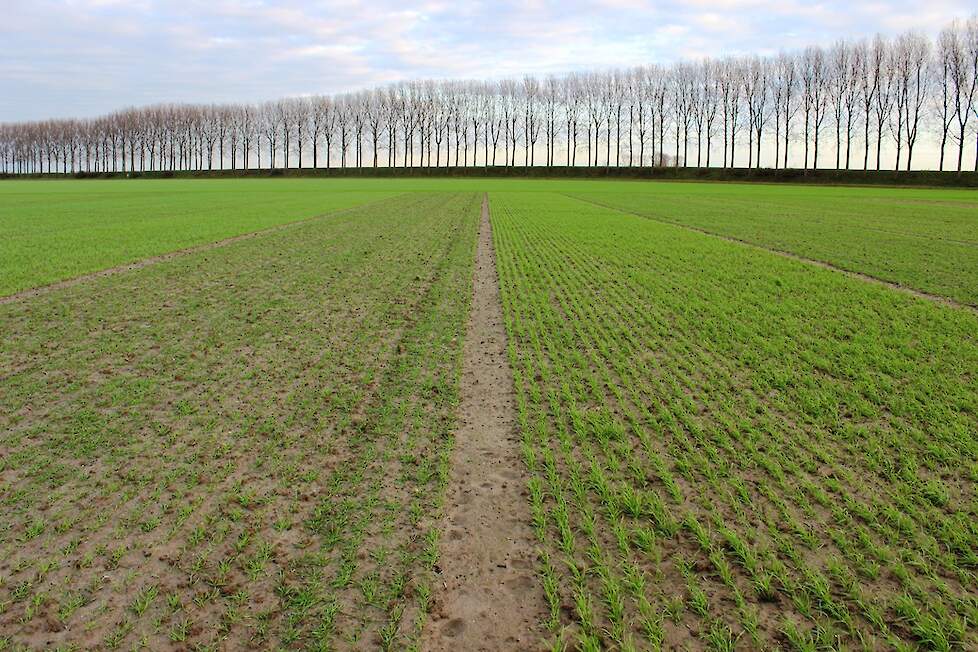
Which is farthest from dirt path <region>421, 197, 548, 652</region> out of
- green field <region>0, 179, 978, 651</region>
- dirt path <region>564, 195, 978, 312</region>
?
dirt path <region>564, 195, 978, 312</region>

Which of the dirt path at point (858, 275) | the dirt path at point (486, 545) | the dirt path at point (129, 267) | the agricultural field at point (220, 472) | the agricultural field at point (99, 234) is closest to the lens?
the dirt path at point (486, 545)

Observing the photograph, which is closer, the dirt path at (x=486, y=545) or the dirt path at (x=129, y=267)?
the dirt path at (x=486, y=545)

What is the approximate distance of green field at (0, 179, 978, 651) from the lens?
3.48m

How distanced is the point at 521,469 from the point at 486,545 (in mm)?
1115

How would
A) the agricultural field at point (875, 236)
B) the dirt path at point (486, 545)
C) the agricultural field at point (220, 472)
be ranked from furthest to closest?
the agricultural field at point (875, 236) < the agricultural field at point (220, 472) < the dirt path at point (486, 545)

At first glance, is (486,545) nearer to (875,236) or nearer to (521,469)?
(521,469)

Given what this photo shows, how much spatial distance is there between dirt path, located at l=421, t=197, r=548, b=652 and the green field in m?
0.08

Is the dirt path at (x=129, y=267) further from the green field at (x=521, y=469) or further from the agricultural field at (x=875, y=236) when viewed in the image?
the agricultural field at (x=875, y=236)

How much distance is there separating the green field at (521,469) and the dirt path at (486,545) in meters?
0.08

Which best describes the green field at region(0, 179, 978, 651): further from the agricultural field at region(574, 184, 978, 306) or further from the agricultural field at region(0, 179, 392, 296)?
the agricultural field at region(0, 179, 392, 296)

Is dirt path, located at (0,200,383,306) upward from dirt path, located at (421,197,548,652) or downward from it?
upward

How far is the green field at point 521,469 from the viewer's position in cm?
348

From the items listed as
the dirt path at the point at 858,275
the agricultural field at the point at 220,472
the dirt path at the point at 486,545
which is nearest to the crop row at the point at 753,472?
the dirt path at the point at 486,545

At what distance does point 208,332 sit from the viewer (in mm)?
9289
